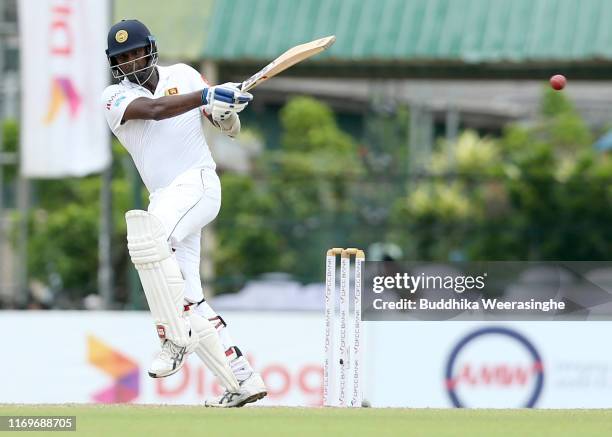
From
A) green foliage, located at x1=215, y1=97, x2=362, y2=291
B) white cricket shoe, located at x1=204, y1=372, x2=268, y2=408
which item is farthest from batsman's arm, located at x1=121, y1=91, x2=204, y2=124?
green foliage, located at x1=215, y1=97, x2=362, y2=291

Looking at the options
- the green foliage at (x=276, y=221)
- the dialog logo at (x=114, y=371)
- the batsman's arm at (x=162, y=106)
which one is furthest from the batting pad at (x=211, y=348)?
the green foliage at (x=276, y=221)

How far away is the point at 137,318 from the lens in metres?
10.1

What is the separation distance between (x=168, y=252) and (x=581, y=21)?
9.95 meters

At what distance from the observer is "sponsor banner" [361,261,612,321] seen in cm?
795

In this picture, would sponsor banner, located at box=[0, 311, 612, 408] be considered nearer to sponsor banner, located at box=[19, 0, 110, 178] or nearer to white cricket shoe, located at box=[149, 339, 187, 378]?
white cricket shoe, located at box=[149, 339, 187, 378]

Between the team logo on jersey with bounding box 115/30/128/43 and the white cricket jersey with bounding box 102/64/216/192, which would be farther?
Answer: the white cricket jersey with bounding box 102/64/216/192

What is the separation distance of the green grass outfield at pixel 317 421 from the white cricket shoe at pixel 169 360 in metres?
0.20

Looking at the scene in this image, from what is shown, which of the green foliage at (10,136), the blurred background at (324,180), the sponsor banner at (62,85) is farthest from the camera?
the green foliage at (10,136)

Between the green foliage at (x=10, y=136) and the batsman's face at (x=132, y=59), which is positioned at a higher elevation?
the green foliage at (x=10, y=136)

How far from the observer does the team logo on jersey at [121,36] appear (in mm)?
6945

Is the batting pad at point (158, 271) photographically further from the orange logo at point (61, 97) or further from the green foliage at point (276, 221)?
the green foliage at point (276, 221)

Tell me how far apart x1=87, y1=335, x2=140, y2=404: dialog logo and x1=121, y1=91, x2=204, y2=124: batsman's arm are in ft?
11.5

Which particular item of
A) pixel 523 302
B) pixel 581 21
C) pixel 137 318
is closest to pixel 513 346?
pixel 523 302

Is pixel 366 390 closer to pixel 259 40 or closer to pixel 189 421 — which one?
pixel 189 421
